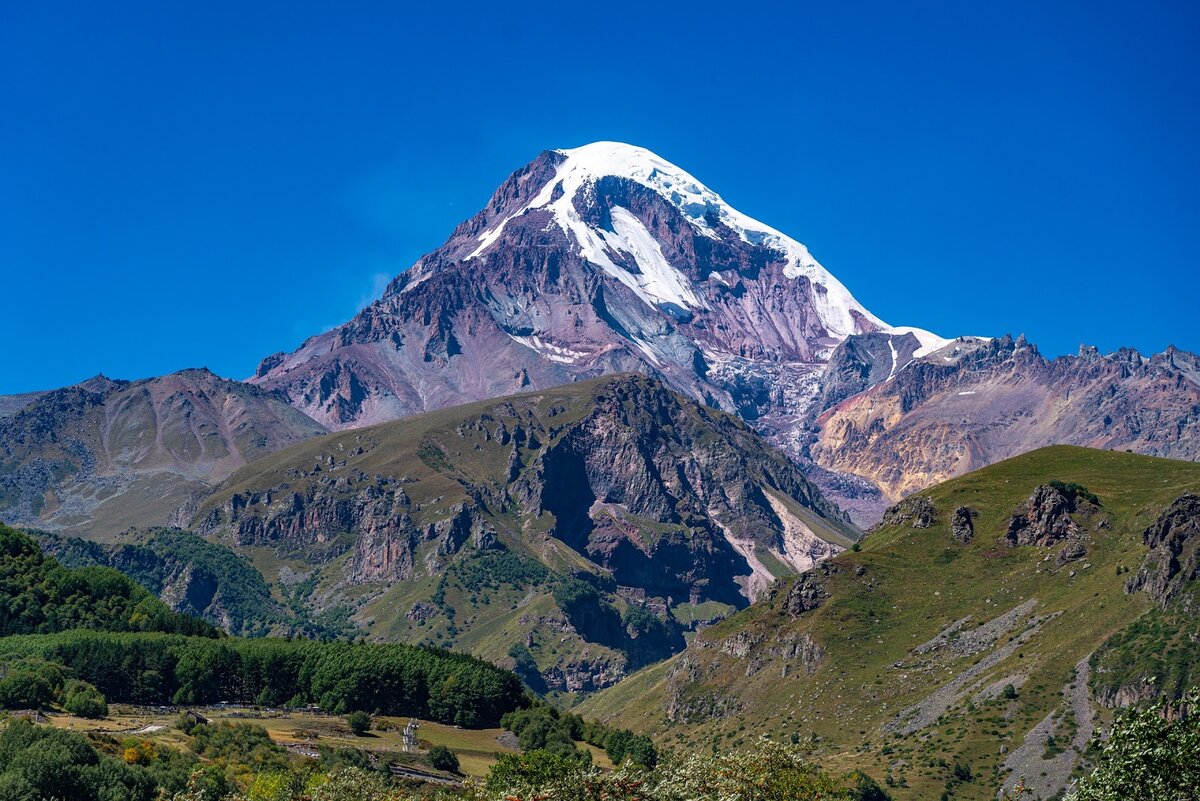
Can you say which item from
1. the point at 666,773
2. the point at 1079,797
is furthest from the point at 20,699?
the point at 1079,797

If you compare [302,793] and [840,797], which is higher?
[302,793]

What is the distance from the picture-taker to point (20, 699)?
7707 inches

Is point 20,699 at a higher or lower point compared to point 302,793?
higher

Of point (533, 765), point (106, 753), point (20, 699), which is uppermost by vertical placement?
point (20, 699)

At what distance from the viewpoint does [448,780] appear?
17988 centimetres

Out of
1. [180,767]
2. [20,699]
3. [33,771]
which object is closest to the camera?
[33,771]

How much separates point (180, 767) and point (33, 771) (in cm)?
2363

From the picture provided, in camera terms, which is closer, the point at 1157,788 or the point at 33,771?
the point at 1157,788

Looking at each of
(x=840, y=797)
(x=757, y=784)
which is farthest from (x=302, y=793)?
(x=840, y=797)

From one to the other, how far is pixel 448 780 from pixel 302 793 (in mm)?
64426

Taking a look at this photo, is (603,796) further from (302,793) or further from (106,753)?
(106,753)

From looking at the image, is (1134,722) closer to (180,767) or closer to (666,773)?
(666,773)

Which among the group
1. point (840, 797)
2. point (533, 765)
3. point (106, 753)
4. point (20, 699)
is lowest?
point (840, 797)

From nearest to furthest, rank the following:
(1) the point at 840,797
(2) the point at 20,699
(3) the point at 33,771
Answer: (3) the point at 33,771 → (1) the point at 840,797 → (2) the point at 20,699
